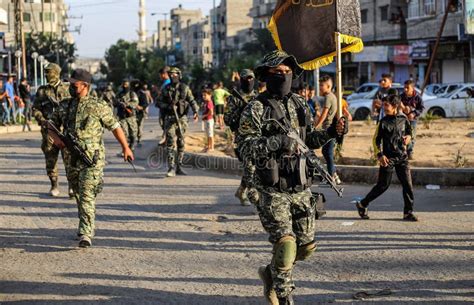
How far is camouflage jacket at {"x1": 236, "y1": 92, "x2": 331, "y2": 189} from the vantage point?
5129 mm

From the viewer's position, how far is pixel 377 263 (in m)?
7.07

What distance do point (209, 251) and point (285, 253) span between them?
2.71m

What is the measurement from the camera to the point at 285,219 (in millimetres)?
5246

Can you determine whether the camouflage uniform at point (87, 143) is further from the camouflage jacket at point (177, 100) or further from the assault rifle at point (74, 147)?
the camouflage jacket at point (177, 100)

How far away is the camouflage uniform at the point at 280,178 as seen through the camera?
204 inches

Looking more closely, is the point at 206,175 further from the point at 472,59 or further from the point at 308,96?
the point at 472,59

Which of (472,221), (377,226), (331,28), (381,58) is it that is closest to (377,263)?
(377,226)

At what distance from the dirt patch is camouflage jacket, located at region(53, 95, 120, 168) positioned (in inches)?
266

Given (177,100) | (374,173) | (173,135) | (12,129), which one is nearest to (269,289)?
(374,173)

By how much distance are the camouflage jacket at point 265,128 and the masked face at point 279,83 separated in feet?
0.19

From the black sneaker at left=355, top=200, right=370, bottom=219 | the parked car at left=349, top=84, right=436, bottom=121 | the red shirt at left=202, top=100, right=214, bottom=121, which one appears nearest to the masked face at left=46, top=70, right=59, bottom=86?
the black sneaker at left=355, top=200, right=370, bottom=219

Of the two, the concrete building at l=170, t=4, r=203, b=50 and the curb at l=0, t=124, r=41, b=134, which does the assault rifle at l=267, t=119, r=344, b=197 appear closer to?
the curb at l=0, t=124, r=41, b=134

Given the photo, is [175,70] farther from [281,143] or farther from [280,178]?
[281,143]

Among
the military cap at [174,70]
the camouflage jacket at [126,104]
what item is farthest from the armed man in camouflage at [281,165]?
the camouflage jacket at [126,104]
